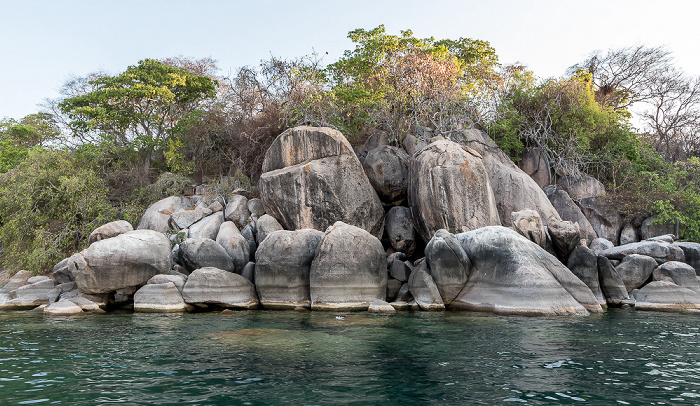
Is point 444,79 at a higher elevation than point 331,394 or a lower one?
higher

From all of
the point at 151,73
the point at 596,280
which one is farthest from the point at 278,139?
the point at 596,280

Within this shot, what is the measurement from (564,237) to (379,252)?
573 centimetres

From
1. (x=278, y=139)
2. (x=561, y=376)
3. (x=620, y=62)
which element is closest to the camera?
(x=561, y=376)

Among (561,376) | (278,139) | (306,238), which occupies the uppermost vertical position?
(278,139)

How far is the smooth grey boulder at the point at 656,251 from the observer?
15117mm

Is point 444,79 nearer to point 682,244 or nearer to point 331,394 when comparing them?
point 682,244

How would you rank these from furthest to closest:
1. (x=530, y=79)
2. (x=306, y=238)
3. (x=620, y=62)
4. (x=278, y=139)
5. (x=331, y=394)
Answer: (x=620, y=62), (x=530, y=79), (x=278, y=139), (x=306, y=238), (x=331, y=394)

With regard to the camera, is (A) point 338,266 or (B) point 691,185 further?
(B) point 691,185

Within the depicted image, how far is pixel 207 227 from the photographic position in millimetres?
19297

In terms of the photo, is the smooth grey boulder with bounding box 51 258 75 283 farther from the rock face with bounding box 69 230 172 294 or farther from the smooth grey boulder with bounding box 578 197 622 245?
the smooth grey boulder with bounding box 578 197 622 245

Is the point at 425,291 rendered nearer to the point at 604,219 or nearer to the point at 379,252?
the point at 379,252

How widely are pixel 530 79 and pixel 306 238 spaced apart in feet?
53.8

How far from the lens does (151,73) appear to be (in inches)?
968

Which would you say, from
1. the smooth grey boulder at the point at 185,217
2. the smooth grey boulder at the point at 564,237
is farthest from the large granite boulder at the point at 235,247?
the smooth grey boulder at the point at 564,237
